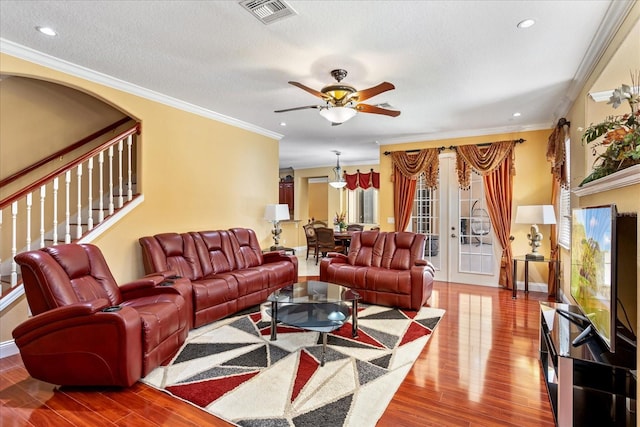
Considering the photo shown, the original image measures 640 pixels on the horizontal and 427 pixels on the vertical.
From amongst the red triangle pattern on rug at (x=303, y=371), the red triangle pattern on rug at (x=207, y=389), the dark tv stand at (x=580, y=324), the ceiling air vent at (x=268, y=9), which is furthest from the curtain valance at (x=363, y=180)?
the red triangle pattern on rug at (x=207, y=389)

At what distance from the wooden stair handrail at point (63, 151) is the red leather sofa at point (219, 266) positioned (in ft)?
5.66

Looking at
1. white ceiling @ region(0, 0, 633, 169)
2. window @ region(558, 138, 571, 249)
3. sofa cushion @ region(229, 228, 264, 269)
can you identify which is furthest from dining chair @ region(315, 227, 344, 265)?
window @ region(558, 138, 571, 249)

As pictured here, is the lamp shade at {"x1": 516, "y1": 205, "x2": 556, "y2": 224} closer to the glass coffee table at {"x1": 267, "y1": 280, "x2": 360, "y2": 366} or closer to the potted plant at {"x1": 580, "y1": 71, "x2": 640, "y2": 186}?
the potted plant at {"x1": 580, "y1": 71, "x2": 640, "y2": 186}

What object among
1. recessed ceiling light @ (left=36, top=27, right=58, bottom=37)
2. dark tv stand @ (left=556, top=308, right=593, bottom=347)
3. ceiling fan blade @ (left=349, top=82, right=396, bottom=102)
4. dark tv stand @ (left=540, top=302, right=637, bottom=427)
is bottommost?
dark tv stand @ (left=540, top=302, right=637, bottom=427)

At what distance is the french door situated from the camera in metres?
5.93

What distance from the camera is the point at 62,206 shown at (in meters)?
4.30

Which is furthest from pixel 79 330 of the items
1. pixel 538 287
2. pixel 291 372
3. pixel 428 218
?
pixel 538 287

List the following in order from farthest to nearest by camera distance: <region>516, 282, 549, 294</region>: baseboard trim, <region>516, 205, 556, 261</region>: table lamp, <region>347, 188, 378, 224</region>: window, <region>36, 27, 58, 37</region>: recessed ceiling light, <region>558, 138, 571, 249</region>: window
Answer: <region>347, 188, 378, 224</region>: window < <region>516, 282, 549, 294</region>: baseboard trim < <region>516, 205, 556, 261</region>: table lamp < <region>558, 138, 571, 249</region>: window < <region>36, 27, 58, 37</region>: recessed ceiling light

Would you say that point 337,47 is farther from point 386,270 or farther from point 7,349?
point 7,349

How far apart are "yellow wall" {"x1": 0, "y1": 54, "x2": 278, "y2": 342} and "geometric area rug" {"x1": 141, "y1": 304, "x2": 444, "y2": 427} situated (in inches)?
61.2

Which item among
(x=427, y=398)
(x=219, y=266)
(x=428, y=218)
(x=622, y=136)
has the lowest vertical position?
(x=427, y=398)

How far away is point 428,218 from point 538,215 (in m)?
1.93

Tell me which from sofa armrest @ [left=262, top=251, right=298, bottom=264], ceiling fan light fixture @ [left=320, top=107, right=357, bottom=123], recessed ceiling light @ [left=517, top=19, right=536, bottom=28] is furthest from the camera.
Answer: sofa armrest @ [left=262, top=251, right=298, bottom=264]

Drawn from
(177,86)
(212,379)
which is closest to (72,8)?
(177,86)
